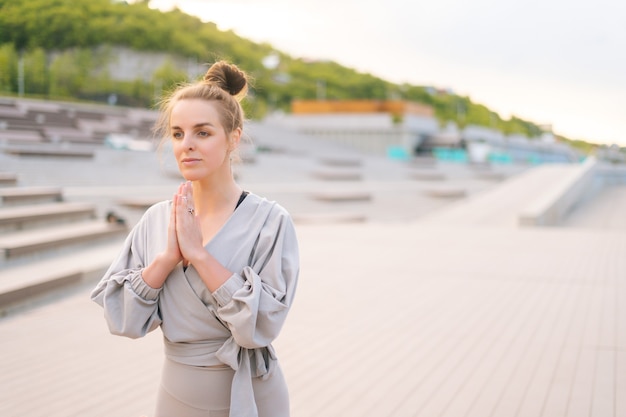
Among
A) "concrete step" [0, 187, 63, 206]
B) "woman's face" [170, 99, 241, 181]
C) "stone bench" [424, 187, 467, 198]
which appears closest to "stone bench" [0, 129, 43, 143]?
"concrete step" [0, 187, 63, 206]

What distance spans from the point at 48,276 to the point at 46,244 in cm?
106

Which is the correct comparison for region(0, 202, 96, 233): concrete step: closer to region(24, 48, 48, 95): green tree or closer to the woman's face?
region(24, 48, 48, 95): green tree

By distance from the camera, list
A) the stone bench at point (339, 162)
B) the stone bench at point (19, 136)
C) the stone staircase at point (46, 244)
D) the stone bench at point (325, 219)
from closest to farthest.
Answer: the stone staircase at point (46, 244), the stone bench at point (325, 219), the stone bench at point (19, 136), the stone bench at point (339, 162)

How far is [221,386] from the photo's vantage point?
2.01 meters

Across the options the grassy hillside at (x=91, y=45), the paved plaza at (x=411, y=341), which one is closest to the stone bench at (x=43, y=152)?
the grassy hillside at (x=91, y=45)

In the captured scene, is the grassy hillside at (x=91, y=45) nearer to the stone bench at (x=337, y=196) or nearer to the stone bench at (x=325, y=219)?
the stone bench at (x=325, y=219)

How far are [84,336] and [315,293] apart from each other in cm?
265

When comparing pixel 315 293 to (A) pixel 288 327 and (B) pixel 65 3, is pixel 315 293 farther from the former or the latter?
(B) pixel 65 3

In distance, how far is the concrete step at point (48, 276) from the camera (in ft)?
19.8

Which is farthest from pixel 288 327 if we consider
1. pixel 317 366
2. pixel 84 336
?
pixel 84 336

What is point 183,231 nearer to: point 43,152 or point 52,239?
point 52,239

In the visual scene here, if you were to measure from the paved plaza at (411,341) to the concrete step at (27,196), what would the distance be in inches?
Result: 104

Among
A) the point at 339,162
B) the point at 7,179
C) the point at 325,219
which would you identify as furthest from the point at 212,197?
the point at 339,162

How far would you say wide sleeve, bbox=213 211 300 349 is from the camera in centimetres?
185
